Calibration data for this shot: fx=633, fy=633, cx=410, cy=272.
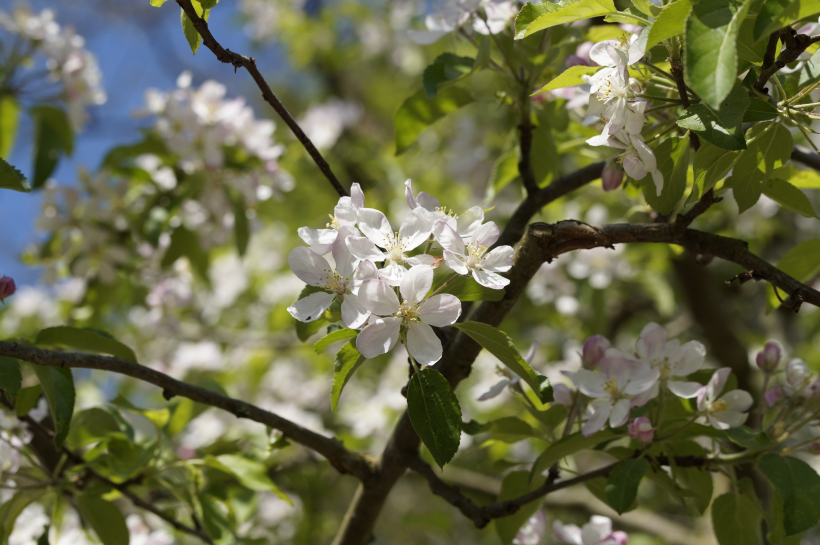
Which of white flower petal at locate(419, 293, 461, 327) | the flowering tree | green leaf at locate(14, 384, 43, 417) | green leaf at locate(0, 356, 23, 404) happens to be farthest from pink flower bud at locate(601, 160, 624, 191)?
green leaf at locate(14, 384, 43, 417)

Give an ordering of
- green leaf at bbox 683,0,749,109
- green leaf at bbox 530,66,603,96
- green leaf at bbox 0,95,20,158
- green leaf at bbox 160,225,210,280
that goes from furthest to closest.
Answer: green leaf at bbox 0,95,20,158
green leaf at bbox 160,225,210,280
green leaf at bbox 530,66,603,96
green leaf at bbox 683,0,749,109

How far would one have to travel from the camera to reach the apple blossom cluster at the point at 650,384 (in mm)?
974

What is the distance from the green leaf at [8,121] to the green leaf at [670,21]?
2.26 metres

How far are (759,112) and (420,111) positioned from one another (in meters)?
0.72

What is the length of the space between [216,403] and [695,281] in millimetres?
2224

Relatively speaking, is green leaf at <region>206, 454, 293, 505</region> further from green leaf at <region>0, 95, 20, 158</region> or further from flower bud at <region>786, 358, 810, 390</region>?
green leaf at <region>0, 95, 20, 158</region>

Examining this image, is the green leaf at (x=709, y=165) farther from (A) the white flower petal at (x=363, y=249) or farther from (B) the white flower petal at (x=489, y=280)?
(A) the white flower petal at (x=363, y=249)

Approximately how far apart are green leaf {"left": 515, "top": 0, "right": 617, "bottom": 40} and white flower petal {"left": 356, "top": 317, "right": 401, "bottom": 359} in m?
0.40

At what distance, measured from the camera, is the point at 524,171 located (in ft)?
4.19

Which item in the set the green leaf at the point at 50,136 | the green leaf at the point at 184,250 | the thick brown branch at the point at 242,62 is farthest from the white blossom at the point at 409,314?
the green leaf at the point at 50,136

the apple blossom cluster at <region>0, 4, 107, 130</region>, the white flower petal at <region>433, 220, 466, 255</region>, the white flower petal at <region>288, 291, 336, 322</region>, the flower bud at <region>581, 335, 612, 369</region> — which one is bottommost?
the flower bud at <region>581, 335, 612, 369</region>

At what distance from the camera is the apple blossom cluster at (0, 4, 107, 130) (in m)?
2.24

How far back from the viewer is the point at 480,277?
0.85 meters

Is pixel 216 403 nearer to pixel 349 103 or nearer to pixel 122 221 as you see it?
pixel 122 221
